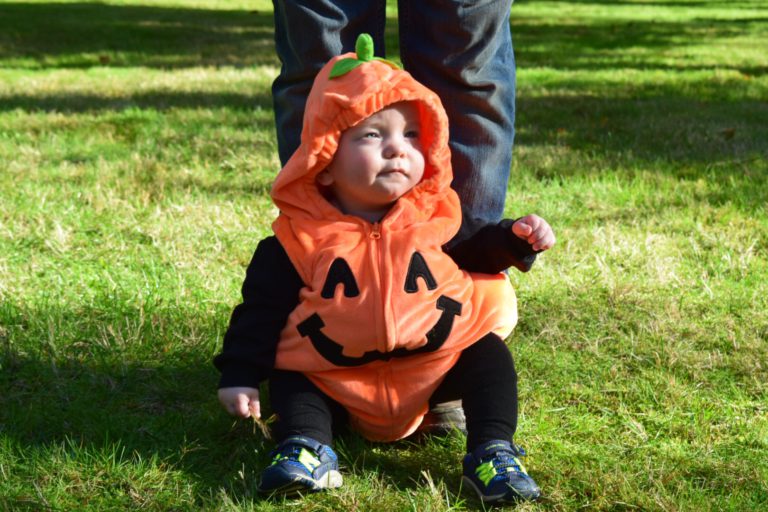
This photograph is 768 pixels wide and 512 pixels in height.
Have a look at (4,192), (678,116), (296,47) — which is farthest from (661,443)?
(678,116)

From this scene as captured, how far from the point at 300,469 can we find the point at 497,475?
425 millimetres

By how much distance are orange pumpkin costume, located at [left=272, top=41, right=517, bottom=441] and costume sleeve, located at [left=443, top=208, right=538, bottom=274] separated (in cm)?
12

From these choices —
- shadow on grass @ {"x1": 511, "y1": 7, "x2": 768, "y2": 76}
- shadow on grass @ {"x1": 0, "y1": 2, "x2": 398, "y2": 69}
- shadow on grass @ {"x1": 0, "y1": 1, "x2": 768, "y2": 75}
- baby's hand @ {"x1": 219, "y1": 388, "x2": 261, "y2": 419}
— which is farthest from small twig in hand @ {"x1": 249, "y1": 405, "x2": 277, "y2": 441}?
shadow on grass @ {"x1": 0, "y1": 2, "x2": 398, "y2": 69}

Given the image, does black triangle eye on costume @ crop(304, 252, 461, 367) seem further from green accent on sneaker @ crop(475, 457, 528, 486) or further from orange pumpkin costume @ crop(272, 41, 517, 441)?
green accent on sneaker @ crop(475, 457, 528, 486)

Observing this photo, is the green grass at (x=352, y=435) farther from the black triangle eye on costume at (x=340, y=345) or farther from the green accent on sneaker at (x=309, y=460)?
the black triangle eye on costume at (x=340, y=345)

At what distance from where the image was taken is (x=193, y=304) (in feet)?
11.1

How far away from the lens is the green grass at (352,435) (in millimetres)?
2393

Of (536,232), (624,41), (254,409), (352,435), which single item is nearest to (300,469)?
(254,409)

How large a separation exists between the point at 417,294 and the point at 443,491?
17.7 inches

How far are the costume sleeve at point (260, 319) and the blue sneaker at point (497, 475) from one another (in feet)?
1.78

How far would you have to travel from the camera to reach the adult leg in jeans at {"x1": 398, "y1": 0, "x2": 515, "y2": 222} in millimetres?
2832

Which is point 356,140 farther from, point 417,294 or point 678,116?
point 678,116

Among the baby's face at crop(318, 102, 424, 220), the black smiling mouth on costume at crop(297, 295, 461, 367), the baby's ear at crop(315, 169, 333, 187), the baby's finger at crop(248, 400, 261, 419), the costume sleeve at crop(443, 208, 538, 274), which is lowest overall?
the baby's finger at crop(248, 400, 261, 419)

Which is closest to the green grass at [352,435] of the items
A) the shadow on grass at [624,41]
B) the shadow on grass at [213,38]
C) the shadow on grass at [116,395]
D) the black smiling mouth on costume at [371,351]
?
the shadow on grass at [116,395]
